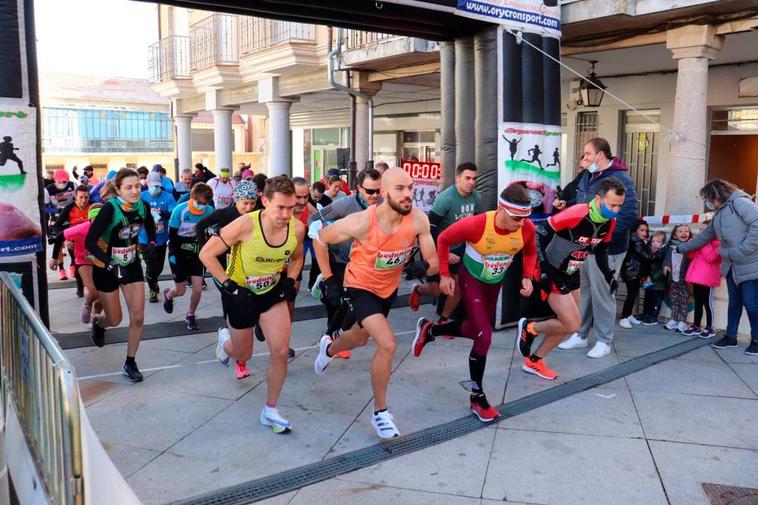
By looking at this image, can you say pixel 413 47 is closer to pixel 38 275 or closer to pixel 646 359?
pixel 646 359

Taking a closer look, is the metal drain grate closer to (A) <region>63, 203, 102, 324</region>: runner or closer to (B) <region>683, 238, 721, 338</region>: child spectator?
(B) <region>683, 238, 721, 338</region>: child spectator

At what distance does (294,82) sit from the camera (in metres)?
Result: 16.8

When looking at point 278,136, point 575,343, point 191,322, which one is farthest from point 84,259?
point 278,136

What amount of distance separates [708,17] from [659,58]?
323cm

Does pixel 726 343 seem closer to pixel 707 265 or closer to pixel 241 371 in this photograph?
pixel 707 265

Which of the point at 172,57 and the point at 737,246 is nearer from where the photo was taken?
the point at 737,246

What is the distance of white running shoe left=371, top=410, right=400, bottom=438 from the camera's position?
4625mm

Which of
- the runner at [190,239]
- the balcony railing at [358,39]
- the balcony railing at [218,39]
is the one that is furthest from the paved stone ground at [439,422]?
the balcony railing at [218,39]

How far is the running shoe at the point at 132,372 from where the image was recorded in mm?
5824

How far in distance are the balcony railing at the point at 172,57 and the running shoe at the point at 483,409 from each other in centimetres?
1972

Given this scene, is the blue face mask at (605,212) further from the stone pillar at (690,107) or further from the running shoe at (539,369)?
the stone pillar at (690,107)

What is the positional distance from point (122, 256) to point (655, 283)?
5.88m

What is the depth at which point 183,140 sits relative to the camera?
79.5 ft

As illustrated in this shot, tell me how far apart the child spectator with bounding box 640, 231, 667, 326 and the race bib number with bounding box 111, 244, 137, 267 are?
569 centimetres
